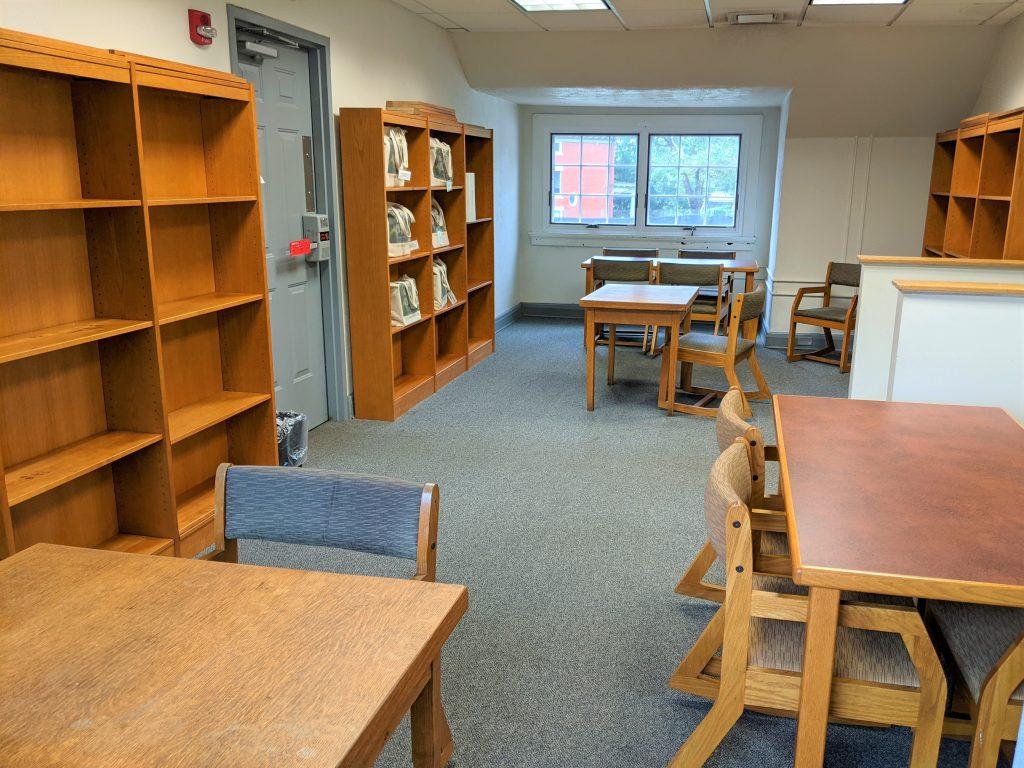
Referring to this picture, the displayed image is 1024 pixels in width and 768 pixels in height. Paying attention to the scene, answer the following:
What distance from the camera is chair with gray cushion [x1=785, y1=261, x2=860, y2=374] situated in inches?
252

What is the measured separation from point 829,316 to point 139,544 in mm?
5281

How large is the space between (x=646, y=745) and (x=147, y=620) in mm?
1346

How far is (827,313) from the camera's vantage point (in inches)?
258

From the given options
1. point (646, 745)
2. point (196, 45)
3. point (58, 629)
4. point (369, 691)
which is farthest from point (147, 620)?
point (196, 45)

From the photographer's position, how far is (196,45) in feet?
11.3

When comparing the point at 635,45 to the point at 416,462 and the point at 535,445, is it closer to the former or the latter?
the point at 535,445

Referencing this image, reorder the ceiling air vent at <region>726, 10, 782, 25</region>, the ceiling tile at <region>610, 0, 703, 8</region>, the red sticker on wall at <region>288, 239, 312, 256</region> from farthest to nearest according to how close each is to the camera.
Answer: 1. the ceiling air vent at <region>726, 10, 782, 25</region>
2. the ceiling tile at <region>610, 0, 703, 8</region>
3. the red sticker on wall at <region>288, 239, 312, 256</region>

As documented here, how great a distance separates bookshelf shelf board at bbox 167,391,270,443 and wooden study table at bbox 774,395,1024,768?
2.07m

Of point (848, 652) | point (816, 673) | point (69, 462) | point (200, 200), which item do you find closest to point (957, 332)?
point (848, 652)

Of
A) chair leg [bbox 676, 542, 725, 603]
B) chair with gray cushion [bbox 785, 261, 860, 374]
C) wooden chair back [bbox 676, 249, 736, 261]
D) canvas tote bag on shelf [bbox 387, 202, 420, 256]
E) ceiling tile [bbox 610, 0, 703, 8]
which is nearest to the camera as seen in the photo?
chair leg [bbox 676, 542, 725, 603]

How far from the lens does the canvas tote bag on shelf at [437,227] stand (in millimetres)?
5539

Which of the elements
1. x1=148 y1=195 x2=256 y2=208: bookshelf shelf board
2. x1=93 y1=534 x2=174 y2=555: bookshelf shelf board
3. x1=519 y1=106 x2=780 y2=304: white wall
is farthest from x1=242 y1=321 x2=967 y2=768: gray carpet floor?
x1=519 y1=106 x2=780 y2=304: white wall

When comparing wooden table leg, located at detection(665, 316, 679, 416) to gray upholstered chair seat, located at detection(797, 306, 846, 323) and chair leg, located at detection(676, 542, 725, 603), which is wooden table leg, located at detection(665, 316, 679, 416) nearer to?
gray upholstered chair seat, located at detection(797, 306, 846, 323)

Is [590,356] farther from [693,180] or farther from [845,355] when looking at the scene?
[693,180]
